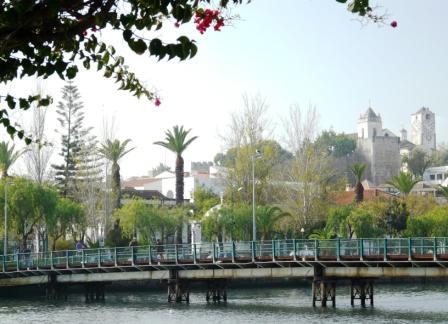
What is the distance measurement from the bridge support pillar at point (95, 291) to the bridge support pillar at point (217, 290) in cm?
709

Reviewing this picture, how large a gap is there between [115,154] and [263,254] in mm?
30767

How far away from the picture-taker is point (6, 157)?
78938 mm

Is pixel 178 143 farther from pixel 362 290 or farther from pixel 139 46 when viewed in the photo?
pixel 139 46

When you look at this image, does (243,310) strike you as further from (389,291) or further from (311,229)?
(311,229)

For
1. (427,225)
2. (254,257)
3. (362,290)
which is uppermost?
(427,225)

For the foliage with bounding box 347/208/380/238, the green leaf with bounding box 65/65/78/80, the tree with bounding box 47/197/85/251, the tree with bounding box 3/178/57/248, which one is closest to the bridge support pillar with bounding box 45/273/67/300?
the tree with bounding box 3/178/57/248

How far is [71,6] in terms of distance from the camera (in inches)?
280

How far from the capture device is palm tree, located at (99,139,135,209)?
76.4 metres

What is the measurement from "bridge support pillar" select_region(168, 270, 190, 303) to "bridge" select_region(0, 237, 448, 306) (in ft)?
0.17

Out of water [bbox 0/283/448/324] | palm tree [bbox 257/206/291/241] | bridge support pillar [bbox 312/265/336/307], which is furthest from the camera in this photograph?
palm tree [bbox 257/206/291/241]

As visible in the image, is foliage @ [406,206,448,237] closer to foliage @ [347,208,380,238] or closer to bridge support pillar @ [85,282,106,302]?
Result: foliage @ [347,208,380,238]

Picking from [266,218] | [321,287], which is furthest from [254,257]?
[266,218]

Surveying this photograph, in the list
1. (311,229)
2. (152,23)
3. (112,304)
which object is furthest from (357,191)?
(152,23)

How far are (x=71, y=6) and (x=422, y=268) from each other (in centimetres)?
3693
